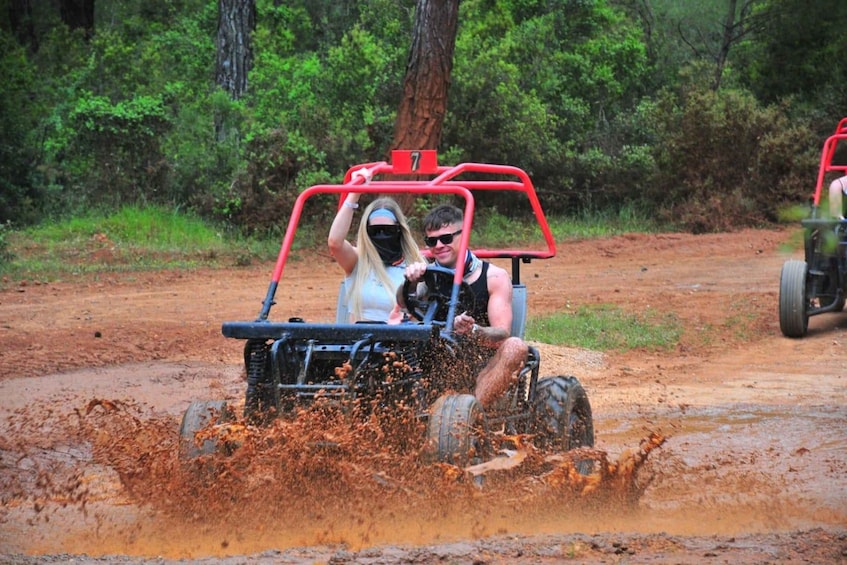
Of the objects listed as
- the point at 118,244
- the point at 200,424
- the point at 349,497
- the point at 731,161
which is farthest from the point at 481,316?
the point at 731,161

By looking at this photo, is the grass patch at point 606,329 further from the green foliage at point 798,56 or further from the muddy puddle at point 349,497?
the green foliage at point 798,56

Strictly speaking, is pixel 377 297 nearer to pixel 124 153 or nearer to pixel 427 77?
pixel 427 77

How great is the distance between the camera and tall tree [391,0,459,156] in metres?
14.7

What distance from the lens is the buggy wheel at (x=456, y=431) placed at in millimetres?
4809

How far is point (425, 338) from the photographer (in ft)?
16.6

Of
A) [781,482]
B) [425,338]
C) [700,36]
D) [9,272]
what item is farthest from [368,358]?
[700,36]

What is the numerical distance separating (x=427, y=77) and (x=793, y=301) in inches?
237

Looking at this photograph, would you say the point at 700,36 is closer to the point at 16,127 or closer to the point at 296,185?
the point at 296,185

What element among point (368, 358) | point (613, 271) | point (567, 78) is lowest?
point (613, 271)

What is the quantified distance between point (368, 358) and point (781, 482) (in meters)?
2.26

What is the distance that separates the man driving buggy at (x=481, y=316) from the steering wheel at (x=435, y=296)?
31mm

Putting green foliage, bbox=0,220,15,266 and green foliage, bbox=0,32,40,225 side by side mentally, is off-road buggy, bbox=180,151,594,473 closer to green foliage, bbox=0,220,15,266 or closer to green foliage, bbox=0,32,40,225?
green foliage, bbox=0,220,15,266

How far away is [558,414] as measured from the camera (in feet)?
18.4

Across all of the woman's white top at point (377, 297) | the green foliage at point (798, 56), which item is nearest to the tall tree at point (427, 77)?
the green foliage at point (798, 56)
